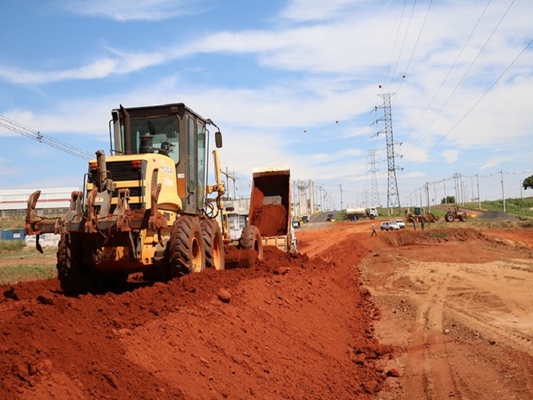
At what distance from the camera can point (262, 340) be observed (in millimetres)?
7531

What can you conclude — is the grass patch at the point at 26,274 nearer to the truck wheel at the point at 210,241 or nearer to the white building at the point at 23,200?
the truck wheel at the point at 210,241

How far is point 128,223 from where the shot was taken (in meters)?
8.59

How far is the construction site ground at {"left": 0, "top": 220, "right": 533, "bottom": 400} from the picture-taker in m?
4.81

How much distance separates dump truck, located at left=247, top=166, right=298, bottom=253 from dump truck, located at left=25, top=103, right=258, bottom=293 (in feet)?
26.3

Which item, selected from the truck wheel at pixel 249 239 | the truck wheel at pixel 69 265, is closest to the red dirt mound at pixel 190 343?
the truck wheel at pixel 69 265

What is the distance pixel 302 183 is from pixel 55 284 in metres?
126

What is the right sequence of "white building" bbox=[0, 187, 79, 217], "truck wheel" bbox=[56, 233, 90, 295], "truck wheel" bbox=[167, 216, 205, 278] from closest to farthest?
"truck wheel" bbox=[167, 216, 205, 278], "truck wheel" bbox=[56, 233, 90, 295], "white building" bbox=[0, 187, 79, 217]

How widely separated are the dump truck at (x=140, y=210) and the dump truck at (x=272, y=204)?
803cm

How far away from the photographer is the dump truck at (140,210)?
885 cm

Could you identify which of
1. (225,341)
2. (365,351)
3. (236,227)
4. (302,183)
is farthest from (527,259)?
(302,183)

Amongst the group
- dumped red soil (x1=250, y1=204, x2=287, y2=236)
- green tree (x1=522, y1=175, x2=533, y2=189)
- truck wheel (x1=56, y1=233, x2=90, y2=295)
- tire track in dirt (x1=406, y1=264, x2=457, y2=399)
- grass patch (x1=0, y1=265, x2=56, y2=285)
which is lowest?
tire track in dirt (x1=406, y1=264, x2=457, y2=399)

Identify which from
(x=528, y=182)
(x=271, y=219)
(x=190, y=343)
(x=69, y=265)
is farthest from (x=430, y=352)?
(x=528, y=182)

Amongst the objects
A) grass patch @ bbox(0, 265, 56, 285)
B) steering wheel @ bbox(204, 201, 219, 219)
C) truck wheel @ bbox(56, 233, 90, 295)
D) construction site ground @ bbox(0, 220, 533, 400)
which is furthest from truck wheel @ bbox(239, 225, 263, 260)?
grass patch @ bbox(0, 265, 56, 285)

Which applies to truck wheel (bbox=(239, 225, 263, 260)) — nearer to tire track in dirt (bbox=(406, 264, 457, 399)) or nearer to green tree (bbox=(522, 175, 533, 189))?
tire track in dirt (bbox=(406, 264, 457, 399))
